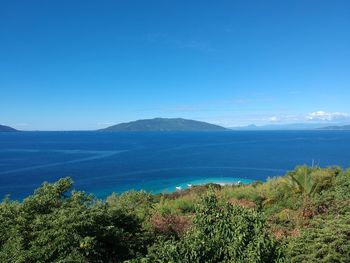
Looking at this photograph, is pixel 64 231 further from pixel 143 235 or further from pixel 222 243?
pixel 222 243

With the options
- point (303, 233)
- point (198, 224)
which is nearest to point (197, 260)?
point (198, 224)

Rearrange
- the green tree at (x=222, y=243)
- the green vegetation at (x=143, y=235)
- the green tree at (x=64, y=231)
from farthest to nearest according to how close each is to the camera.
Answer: the green tree at (x=64, y=231), the green vegetation at (x=143, y=235), the green tree at (x=222, y=243)

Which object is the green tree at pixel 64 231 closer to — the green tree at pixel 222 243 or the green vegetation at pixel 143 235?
the green vegetation at pixel 143 235

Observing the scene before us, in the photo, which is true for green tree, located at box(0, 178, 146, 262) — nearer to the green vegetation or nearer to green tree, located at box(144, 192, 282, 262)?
the green vegetation

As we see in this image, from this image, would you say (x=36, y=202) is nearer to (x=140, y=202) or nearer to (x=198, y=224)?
(x=198, y=224)

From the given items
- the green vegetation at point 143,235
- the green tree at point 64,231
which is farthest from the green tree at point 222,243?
the green tree at point 64,231

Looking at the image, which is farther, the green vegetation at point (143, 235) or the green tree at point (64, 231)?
the green tree at point (64, 231)

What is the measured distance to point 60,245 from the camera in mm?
6562

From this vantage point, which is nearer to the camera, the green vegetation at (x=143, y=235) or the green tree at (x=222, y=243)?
the green tree at (x=222, y=243)

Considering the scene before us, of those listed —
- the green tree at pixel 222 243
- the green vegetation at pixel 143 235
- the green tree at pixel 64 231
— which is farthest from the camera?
the green tree at pixel 64 231

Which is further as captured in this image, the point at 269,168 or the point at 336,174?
the point at 269,168

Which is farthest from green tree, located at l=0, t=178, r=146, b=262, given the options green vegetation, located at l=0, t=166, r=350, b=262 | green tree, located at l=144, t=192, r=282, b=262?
green tree, located at l=144, t=192, r=282, b=262

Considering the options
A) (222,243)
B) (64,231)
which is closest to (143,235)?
(64,231)

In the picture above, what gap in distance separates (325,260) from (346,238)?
1115 millimetres
